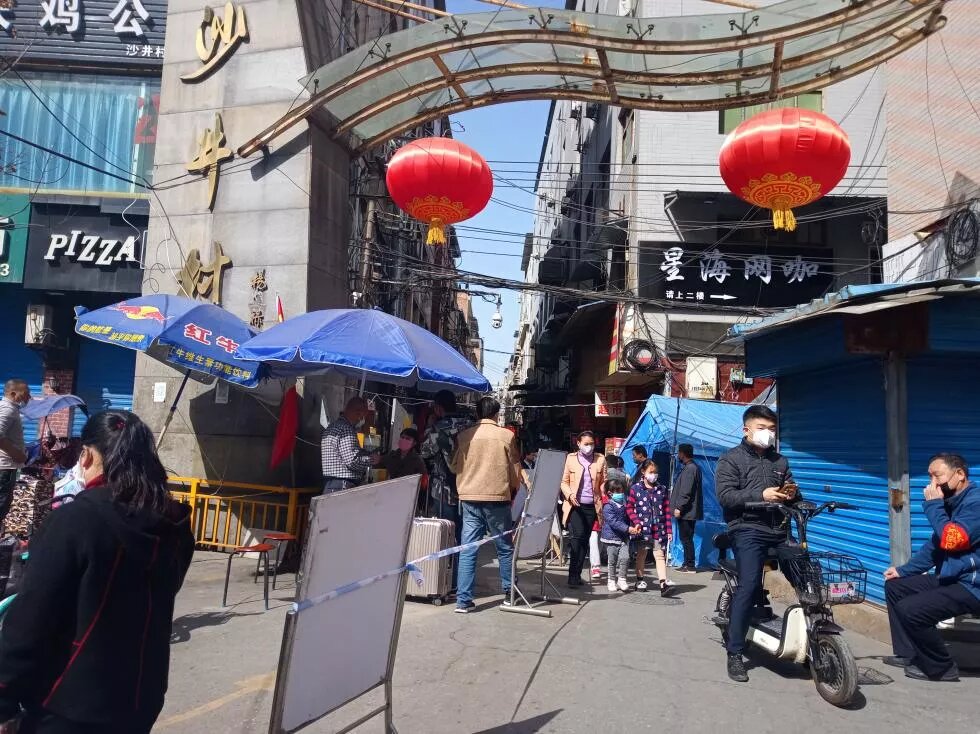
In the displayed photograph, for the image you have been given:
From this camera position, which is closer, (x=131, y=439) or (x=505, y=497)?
(x=131, y=439)

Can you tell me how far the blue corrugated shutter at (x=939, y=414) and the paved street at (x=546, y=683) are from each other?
5.97 feet

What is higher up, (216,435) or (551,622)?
(216,435)

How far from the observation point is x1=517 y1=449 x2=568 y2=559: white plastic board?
23.9 ft

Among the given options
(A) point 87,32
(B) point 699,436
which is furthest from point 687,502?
(A) point 87,32

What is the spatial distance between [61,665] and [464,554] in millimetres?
4723

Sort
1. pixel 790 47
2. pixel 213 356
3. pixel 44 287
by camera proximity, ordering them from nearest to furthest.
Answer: pixel 213 356, pixel 790 47, pixel 44 287

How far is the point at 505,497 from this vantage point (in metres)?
7.16

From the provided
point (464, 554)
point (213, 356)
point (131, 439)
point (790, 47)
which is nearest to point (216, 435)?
point (213, 356)

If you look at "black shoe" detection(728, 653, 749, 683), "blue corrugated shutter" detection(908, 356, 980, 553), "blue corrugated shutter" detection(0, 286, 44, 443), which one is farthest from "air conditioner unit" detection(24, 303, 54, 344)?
"blue corrugated shutter" detection(908, 356, 980, 553)

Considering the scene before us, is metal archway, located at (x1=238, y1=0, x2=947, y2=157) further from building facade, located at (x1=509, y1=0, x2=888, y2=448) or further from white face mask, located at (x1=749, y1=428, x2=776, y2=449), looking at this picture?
building facade, located at (x1=509, y1=0, x2=888, y2=448)

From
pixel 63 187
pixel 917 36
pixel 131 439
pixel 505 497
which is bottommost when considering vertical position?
pixel 505 497

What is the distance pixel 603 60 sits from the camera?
9.64 metres

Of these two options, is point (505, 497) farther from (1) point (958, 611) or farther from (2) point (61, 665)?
(2) point (61, 665)

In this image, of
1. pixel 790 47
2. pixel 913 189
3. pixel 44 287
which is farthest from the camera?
pixel 44 287
